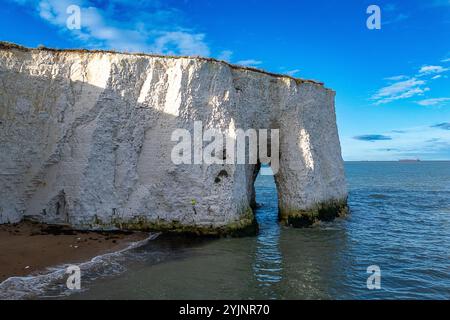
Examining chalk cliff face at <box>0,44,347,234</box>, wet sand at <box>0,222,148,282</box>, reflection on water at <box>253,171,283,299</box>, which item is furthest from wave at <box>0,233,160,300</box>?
reflection on water at <box>253,171,283,299</box>

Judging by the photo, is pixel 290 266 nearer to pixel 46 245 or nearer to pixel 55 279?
pixel 55 279

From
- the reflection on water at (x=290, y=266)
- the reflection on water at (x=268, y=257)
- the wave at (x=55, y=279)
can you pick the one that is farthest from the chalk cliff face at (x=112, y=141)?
the wave at (x=55, y=279)

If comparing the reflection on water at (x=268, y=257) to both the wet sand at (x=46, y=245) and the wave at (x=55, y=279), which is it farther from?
the wet sand at (x=46, y=245)

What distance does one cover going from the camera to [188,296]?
12.5 meters

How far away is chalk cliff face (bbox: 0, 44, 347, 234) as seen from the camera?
20062 millimetres

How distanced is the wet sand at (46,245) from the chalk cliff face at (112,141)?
3.01 ft

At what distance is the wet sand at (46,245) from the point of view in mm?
14602

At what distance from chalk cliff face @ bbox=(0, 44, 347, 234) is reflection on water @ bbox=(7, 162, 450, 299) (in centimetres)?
268

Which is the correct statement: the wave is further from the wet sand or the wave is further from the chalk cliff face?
the chalk cliff face

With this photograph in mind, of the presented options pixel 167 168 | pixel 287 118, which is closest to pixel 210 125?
pixel 167 168

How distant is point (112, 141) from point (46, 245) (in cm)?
683

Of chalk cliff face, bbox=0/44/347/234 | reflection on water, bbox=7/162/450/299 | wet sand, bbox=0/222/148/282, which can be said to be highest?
chalk cliff face, bbox=0/44/347/234
